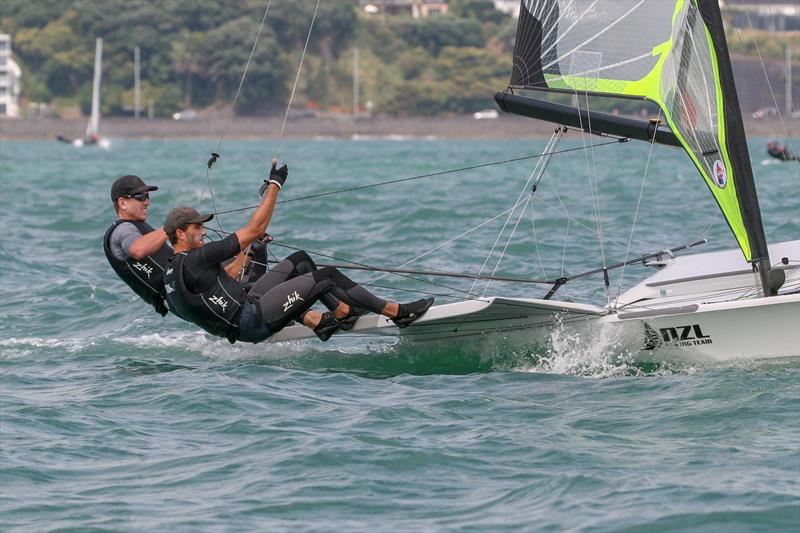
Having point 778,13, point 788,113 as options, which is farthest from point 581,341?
point 778,13

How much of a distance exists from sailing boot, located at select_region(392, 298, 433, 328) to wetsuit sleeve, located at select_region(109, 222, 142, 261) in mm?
1580

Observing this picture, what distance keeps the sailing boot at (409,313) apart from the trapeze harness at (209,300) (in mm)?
864

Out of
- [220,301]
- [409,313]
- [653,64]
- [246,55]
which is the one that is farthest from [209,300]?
[246,55]

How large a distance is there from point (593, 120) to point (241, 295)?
89.6 inches

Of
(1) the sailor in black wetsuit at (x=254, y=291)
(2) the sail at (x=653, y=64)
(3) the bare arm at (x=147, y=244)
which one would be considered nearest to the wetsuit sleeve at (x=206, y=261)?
(1) the sailor in black wetsuit at (x=254, y=291)

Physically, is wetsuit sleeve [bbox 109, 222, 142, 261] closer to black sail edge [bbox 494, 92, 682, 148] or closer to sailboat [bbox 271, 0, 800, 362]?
sailboat [bbox 271, 0, 800, 362]

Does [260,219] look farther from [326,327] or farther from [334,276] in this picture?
[326,327]

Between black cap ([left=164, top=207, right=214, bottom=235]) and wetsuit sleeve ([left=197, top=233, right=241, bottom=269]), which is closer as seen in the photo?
wetsuit sleeve ([left=197, top=233, right=241, bottom=269])

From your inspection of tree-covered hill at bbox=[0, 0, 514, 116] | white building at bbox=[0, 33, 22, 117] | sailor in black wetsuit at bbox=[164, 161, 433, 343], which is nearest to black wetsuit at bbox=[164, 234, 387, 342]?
sailor in black wetsuit at bbox=[164, 161, 433, 343]

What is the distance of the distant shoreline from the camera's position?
83.9m

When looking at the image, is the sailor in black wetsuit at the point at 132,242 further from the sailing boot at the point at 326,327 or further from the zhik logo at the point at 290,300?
the sailing boot at the point at 326,327

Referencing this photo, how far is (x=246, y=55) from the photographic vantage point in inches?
3664

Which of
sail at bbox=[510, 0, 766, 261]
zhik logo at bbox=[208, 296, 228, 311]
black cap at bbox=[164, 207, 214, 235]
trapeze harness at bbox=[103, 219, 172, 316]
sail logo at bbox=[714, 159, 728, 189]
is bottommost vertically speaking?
zhik logo at bbox=[208, 296, 228, 311]

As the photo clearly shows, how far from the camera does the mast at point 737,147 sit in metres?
7.63
